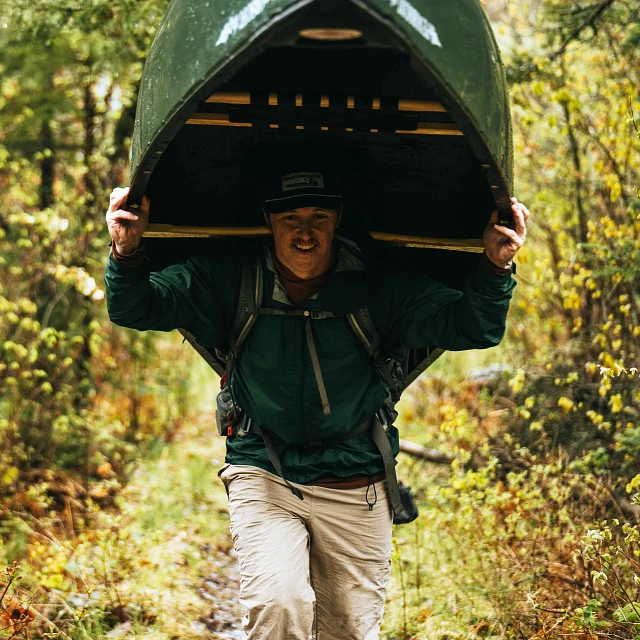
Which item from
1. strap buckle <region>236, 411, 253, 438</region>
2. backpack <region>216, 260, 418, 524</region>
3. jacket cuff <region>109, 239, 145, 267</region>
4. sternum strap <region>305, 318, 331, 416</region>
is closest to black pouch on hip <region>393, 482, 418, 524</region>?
backpack <region>216, 260, 418, 524</region>

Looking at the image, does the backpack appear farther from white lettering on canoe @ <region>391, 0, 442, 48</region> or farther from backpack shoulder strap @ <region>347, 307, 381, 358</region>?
white lettering on canoe @ <region>391, 0, 442, 48</region>

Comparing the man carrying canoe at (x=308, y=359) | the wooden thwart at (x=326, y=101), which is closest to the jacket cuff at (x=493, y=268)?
the man carrying canoe at (x=308, y=359)

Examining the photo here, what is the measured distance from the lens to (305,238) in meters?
3.67

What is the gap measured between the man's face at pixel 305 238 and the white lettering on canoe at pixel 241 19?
1041mm

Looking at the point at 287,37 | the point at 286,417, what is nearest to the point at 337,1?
the point at 287,37

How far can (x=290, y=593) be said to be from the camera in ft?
10.7

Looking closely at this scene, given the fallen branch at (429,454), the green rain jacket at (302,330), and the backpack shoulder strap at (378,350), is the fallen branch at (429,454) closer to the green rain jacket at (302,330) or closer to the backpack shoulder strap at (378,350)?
the backpack shoulder strap at (378,350)

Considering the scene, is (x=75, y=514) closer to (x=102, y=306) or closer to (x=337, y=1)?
(x=102, y=306)

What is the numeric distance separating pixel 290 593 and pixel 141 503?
12.8ft

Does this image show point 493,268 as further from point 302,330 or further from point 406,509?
point 406,509

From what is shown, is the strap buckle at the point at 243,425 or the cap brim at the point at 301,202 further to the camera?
the cap brim at the point at 301,202

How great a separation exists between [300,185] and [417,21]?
47.4 inches

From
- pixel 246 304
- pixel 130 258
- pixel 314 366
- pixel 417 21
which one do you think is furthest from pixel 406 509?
pixel 417 21

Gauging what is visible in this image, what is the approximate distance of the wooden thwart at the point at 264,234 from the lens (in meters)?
4.05
